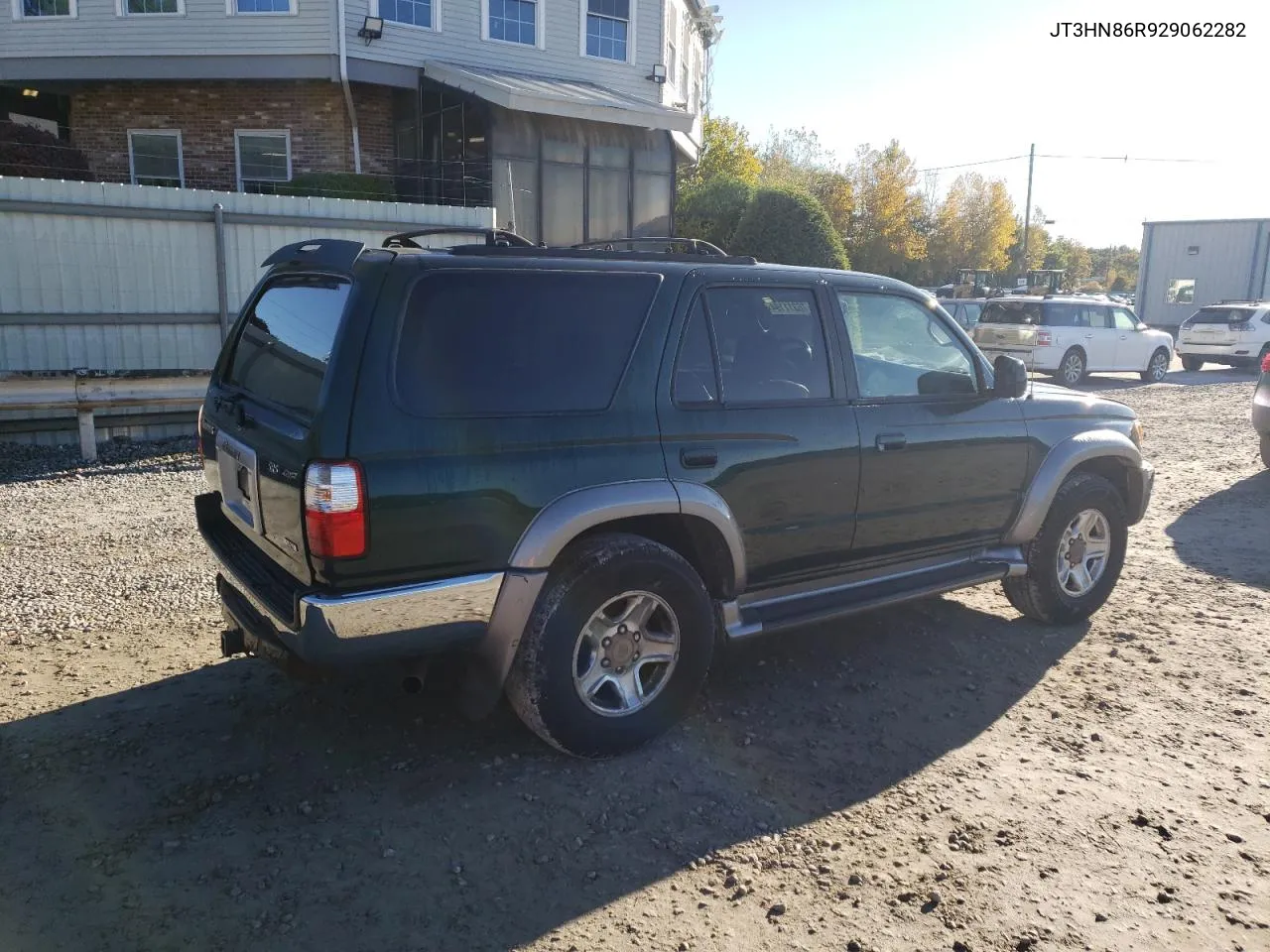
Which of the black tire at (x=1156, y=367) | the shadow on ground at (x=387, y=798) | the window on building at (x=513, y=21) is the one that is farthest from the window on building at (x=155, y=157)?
the black tire at (x=1156, y=367)

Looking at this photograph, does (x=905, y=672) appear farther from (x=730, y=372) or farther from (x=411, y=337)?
(x=411, y=337)

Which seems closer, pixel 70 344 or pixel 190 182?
pixel 70 344

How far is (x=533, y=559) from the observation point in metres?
3.38

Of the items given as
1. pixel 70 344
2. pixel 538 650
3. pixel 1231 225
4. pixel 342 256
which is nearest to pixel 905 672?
pixel 538 650

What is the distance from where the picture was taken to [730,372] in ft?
13.2

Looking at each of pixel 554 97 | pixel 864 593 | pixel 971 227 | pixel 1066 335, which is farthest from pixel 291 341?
pixel 971 227

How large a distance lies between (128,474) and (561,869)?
6.76m

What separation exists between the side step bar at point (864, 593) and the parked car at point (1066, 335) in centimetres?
1368

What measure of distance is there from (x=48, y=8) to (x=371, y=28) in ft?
18.9

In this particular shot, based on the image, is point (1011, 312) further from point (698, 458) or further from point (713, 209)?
point (698, 458)

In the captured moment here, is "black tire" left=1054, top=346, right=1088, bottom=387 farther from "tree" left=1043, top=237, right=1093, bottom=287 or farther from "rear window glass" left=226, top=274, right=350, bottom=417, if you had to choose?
"tree" left=1043, top=237, right=1093, bottom=287

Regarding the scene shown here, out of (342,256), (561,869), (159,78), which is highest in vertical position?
(159,78)

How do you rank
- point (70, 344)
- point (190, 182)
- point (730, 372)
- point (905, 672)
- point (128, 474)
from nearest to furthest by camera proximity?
point (730, 372) < point (905, 672) < point (128, 474) < point (70, 344) < point (190, 182)

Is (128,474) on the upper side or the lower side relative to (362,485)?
lower
